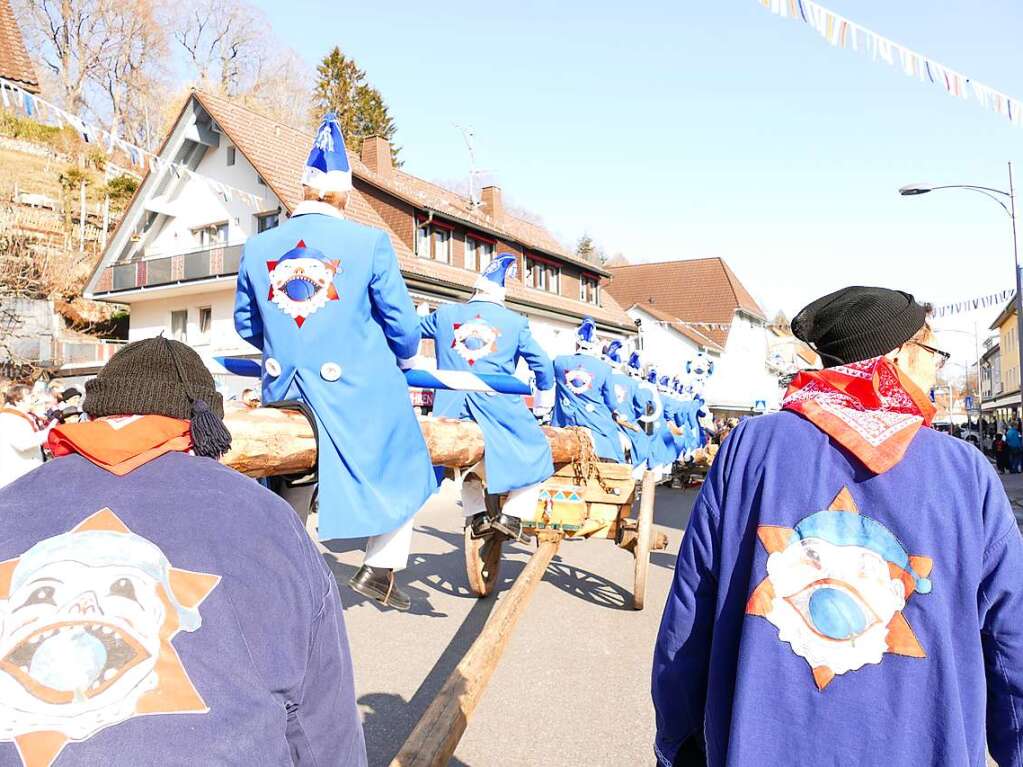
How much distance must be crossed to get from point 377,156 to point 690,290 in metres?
22.6

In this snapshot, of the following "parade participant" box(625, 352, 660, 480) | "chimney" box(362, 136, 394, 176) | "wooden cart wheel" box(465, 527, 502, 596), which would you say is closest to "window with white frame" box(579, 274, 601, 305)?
"chimney" box(362, 136, 394, 176)

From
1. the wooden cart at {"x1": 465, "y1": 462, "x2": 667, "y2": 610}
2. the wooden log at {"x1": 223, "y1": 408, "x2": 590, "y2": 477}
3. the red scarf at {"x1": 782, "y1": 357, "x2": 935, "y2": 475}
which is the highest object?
the red scarf at {"x1": 782, "y1": 357, "x2": 935, "y2": 475}

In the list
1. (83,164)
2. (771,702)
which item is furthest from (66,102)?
(771,702)

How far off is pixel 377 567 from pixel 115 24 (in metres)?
41.4

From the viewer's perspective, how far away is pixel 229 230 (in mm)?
23500

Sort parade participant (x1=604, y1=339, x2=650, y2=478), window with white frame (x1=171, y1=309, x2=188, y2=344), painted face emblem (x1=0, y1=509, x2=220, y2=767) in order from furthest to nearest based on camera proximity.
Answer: window with white frame (x1=171, y1=309, x2=188, y2=344) < parade participant (x1=604, y1=339, x2=650, y2=478) < painted face emblem (x1=0, y1=509, x2=220, y2=767)

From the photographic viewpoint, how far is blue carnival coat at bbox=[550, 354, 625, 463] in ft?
30.5

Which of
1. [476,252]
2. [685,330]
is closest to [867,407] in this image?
[476,252]

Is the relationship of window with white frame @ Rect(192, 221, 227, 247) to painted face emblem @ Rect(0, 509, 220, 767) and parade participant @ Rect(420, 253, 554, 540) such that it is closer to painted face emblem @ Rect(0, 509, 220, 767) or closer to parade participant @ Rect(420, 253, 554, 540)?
parade participant @ Rect(420, 253, 554, 540)

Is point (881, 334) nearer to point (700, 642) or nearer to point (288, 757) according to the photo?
point (700, 642)

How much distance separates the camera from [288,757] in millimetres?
1530

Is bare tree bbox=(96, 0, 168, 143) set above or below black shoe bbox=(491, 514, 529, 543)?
above

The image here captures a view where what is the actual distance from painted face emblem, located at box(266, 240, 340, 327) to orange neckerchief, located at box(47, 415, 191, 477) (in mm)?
1715

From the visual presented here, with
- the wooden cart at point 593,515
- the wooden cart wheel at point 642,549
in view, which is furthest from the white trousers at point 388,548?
the wooden cart wheel at point 642,549
